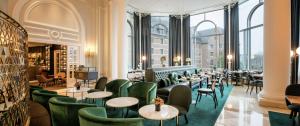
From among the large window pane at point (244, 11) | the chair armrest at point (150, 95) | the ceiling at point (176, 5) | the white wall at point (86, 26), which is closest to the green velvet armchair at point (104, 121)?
the chair armrest at point (150, 95)

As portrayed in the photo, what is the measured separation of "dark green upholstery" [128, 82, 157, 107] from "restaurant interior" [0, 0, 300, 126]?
3cm

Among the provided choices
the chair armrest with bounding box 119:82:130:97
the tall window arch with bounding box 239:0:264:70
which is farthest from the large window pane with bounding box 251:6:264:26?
the chair armrest with bounding box 119:82:130:97

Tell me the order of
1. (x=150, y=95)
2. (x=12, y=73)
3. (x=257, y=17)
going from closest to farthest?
1. (x=12, y=73)
2. (x=150, y=95)
3. (x=257, y=17)

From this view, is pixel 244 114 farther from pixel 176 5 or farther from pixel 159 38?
pixel 159 38

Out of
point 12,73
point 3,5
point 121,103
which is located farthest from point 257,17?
point 3,5

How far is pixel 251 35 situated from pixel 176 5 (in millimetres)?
4737

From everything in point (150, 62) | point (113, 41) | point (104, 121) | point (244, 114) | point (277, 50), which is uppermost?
point (113, 41)

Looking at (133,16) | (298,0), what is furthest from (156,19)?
(298,0)

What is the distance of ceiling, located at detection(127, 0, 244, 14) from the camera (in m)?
10.6

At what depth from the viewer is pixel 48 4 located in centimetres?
680

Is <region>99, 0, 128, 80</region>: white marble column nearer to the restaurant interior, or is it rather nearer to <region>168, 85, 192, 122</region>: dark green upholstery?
the restaurant interior

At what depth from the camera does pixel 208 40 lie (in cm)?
1230

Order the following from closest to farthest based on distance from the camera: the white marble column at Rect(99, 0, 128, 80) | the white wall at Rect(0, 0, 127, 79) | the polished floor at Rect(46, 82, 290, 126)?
1. the polished floor at Rect(46, 82, 290, 126)
2. the white wall at Rect(0, 0, 127, 79)
3. the white marble column at Rect(99, 0, 128, 80)

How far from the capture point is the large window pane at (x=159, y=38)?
1318cm
